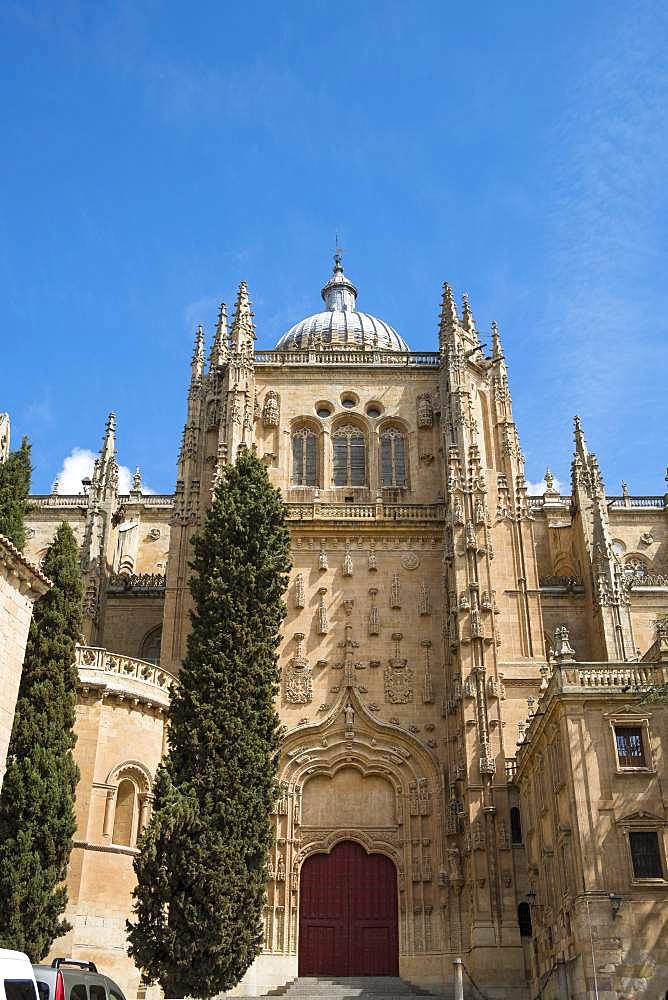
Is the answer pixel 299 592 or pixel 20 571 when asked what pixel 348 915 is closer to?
pixel 299 592

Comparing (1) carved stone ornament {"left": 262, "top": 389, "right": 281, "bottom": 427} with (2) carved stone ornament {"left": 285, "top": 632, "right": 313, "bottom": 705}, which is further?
(1) carved stone ornament {"left": 262, "top": 389, "right": 281, "bottom": 427}

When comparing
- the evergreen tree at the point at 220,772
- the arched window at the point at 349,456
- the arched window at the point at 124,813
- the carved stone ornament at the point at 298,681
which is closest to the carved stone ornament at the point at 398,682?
the carved stone ornament at the point at 298,681

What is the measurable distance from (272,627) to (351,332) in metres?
26.0

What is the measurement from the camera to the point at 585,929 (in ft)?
80.3

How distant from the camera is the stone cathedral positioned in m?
26.5

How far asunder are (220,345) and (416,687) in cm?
1633

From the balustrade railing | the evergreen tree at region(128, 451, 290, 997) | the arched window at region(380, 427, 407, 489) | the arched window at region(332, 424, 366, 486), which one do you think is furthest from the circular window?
the balustrade railing

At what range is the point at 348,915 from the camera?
34.7 m

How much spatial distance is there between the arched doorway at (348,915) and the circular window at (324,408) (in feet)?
54.7

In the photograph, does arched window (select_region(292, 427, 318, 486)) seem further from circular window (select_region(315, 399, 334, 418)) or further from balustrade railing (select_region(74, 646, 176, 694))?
balustrade railing (select_region(74, 646, 176, 694))

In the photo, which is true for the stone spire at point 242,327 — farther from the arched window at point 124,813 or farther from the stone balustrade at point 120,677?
the arched window at point 124,813

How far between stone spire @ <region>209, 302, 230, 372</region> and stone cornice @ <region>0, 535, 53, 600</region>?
71.6ft

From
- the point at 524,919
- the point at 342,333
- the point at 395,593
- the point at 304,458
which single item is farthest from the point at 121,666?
the point at 342,333

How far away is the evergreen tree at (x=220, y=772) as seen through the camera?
982 inches
